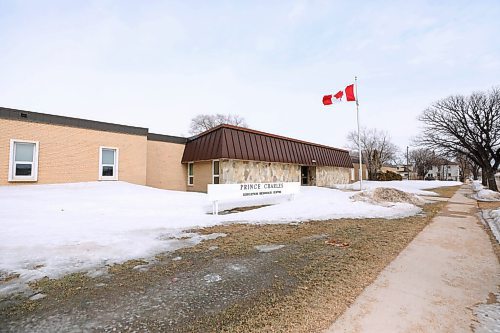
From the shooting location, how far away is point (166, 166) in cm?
1805

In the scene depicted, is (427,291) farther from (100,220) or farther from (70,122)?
(70,122)

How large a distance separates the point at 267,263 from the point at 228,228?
9.59 feet

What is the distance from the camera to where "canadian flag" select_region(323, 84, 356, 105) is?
60.7 ft

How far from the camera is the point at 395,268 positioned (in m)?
4.18

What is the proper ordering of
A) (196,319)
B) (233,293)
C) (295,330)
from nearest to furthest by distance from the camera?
(295,330) < (196,319) < (233,293)

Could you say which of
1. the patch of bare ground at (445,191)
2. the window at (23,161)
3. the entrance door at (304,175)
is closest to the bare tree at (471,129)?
the patch of bare ground at (445,191)

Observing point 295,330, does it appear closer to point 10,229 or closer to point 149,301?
point 149,301

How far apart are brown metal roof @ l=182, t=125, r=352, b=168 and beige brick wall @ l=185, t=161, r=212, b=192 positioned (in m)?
0.58

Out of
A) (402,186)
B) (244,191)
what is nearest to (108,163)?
(244,191)

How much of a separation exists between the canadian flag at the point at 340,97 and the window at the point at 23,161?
60.3ft

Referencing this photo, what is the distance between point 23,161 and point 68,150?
1864 mm

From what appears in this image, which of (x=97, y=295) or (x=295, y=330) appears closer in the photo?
(x=295, y=330)

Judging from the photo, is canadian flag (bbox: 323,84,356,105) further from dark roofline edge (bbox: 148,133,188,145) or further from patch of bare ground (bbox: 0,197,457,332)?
patch of bare ground (bbox: 0,197,457,332)

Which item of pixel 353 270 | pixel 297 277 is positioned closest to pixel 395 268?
pixel 353 270
